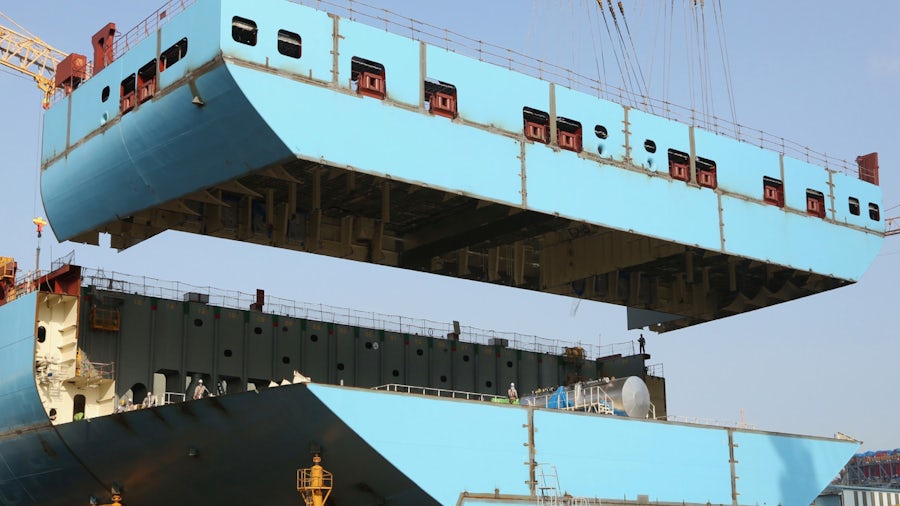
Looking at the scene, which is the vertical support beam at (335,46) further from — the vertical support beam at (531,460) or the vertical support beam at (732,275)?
the vertical support beam at (732,275)

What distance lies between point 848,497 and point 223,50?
49185mm

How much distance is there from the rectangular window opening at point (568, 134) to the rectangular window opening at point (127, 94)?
1131 centimetres

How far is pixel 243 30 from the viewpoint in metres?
27.5

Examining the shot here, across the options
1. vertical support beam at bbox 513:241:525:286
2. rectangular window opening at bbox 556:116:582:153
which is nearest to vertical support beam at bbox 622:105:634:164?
rectangular window opening at bbox 556:116:582:153

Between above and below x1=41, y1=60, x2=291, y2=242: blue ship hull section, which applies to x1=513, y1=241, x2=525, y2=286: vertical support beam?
below

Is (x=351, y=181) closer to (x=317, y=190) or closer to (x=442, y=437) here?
(x=317, y=190)

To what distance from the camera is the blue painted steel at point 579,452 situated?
27.9 meters

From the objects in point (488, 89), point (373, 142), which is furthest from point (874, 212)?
point (373, 142)

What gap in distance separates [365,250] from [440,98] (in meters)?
6.98

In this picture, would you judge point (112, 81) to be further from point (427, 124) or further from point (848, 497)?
point (848, 497)

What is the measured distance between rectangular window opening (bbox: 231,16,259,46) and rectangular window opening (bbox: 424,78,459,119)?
4832 millimetres

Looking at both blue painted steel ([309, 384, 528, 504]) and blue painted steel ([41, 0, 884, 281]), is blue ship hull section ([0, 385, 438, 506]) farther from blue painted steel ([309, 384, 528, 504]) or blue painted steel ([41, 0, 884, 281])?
blue painted steel ([41, 0, 884, 281])

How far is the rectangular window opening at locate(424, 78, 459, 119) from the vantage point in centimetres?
3028

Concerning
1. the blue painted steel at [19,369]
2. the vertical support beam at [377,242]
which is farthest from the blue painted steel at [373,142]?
the vertical support beam at [377,242]
